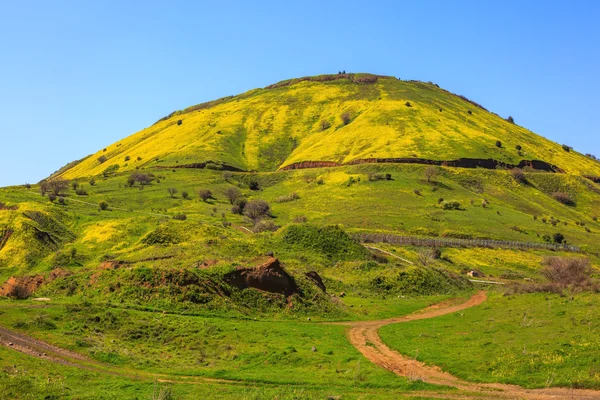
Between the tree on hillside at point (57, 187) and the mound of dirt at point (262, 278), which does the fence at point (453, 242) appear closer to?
the mound of dirt at point (262, 278)

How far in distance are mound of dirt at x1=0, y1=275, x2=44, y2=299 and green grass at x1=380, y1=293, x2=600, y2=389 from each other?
27735 mm

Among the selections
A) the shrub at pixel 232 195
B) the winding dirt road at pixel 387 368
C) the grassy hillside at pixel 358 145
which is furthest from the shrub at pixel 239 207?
the winding dirt road at pixel 387 368

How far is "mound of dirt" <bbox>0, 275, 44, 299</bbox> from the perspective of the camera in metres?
41.5

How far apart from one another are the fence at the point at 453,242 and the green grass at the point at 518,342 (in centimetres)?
4659

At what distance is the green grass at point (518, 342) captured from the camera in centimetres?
2562

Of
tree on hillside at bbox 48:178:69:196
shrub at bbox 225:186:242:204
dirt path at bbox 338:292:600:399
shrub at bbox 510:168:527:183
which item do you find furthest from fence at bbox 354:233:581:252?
tree on hillside at bbox 48:178:69:196

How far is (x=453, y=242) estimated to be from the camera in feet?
315

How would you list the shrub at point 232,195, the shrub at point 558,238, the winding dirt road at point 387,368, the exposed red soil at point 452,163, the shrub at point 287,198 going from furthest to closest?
the exposed red soil at point 452,163 → the shrub at point 287,198 → the shrub at point 232,195 → the shrub at point 558,238 → the winding dirt road at point 387,368

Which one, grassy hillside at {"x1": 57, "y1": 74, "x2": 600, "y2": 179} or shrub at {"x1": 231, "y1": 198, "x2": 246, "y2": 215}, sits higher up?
grassy hillside at {"x1": 57, "y1": 74, "x2": 600, "y2": 179}

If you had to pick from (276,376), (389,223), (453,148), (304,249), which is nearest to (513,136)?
(453,148)

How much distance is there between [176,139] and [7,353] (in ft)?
557

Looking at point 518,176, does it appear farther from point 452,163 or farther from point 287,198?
point 287,198

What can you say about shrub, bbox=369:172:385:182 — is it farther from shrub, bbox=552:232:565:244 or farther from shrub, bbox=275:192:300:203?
shrub, bbox=552:232:565:244

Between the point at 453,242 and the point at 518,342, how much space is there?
219ft
